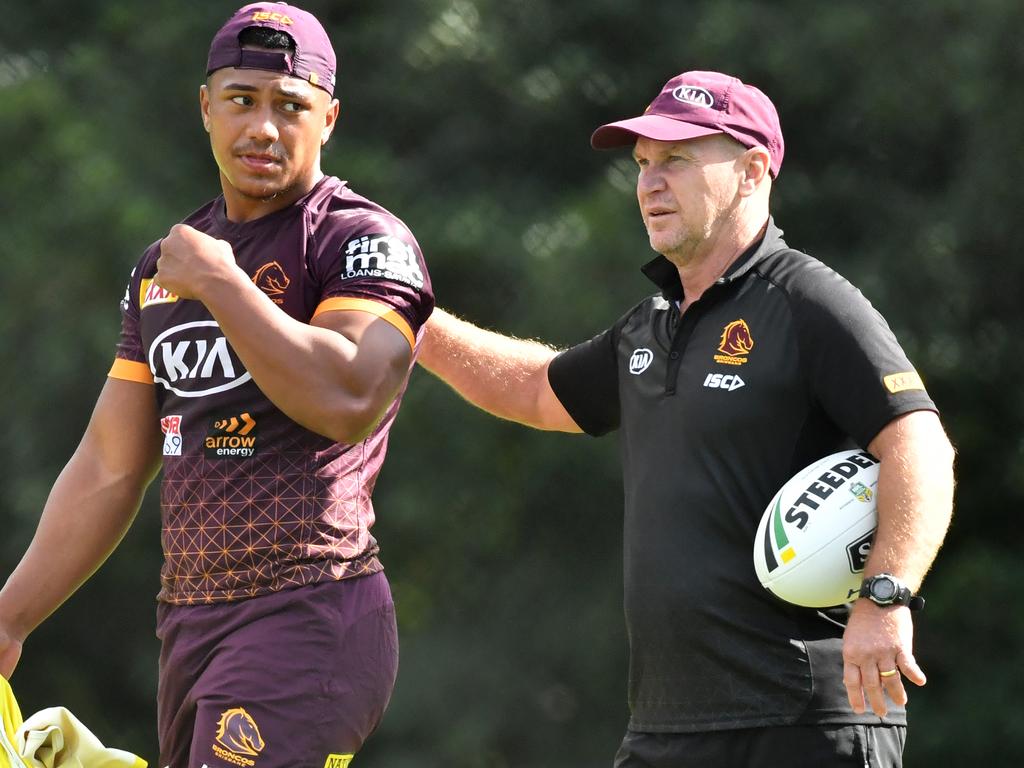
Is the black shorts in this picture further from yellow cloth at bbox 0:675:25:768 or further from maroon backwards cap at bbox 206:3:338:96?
maroon backwards cap at bbox 206:3:338:96

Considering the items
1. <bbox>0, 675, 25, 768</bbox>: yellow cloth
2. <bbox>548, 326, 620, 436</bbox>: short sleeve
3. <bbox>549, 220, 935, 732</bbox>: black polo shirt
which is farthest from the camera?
<bbox>548, 326, 620, 436</bbox>: short sleeve

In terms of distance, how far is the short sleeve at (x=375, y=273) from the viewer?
9.80ft

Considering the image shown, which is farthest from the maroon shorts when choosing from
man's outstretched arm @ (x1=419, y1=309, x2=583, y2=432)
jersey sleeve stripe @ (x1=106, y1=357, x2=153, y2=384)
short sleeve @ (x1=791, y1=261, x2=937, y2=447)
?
man's outstretched arm @ (x1=419, y1=309, x2=583, y2=432)

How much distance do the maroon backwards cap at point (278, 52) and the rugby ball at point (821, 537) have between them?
1.14m

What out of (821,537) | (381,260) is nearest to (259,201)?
(381,260)

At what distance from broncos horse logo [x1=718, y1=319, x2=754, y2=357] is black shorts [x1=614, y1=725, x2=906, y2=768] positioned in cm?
73

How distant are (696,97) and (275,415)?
3.85ft

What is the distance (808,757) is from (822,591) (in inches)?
12.7

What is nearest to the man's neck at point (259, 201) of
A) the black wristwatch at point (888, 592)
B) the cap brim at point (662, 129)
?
the cap brim at point (662, 129)

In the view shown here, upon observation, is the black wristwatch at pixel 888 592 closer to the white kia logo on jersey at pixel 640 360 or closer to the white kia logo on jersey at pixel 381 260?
the white kia logo on jersey at pixel 640 360

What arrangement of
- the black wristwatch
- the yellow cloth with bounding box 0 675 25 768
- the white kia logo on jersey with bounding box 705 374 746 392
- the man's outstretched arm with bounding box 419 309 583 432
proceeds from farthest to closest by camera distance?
1. the man's outstretched arm with bounding box 419 309 583 432
2. the white kia logo on jersey with bounding box 705 374 746 392
3. the yellow cloth with bounding box 0 675 25 768
4. the black wristwatch

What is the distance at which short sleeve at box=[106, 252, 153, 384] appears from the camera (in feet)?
10.8

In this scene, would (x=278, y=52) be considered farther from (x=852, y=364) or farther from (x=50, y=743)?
(x=50, y=743)

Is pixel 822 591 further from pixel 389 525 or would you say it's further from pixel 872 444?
pixel 389 525
